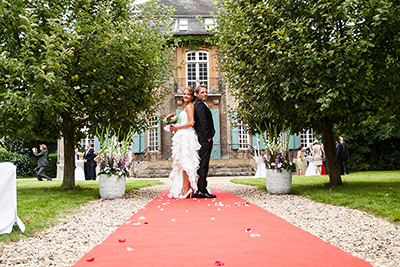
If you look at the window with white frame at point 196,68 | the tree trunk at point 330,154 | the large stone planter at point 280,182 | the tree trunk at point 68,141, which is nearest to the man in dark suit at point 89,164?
Answer: the tree trunk at point 68,141

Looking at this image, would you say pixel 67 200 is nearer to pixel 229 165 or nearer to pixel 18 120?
pixel 18 120

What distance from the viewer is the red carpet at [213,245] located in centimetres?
254

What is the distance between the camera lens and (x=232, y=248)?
9.48 feet

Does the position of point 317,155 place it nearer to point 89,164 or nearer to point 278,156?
point 278,156

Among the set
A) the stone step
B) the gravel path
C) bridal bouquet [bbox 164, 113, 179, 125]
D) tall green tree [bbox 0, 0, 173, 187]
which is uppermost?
tall green tree [bbox 0, 0, 173, 187]

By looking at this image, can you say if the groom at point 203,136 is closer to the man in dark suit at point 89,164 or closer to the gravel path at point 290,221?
the gravel path at point 290,221

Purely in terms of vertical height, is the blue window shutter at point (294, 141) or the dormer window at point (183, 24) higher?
the dormer window at point (183, 24)

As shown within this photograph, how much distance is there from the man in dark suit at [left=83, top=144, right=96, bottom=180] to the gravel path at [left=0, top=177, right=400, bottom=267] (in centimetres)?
1176

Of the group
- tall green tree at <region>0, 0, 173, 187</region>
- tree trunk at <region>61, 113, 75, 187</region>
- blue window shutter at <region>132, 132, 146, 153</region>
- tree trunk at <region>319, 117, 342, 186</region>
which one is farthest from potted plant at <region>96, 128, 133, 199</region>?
blue window shutter at <region>132, 132, 146, 153</region>

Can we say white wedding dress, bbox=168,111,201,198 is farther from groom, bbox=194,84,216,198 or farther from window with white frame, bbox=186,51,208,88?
window with white frame, bbox=186,51,208,88

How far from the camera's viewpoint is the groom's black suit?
22.8ft

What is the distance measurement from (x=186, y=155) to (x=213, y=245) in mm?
3904

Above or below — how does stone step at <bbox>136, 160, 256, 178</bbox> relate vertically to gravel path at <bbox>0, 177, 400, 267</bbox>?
below

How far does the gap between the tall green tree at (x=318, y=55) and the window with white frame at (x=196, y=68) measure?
49.7 feet
